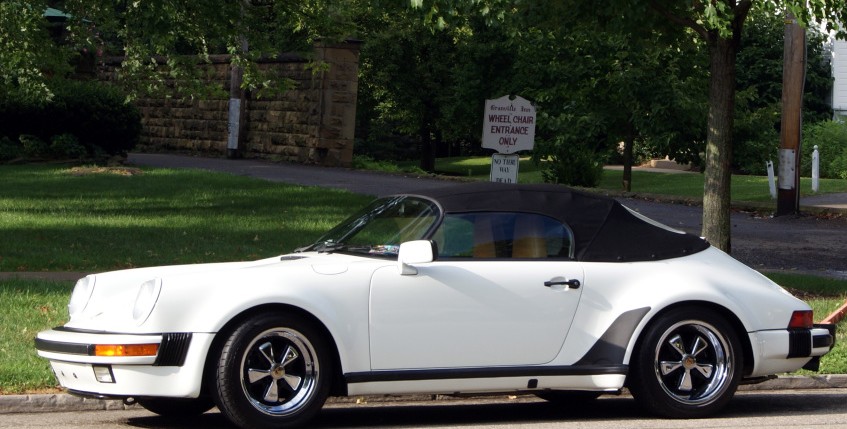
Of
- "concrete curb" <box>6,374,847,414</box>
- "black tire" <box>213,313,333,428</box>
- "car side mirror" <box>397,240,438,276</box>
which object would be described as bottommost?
"concrete curb" <box>6,374,847,414</box>

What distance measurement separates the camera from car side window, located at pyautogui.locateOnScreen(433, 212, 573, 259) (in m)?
7.18

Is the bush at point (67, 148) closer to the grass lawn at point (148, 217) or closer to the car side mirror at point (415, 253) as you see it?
the grass lawn at point (148, 217)

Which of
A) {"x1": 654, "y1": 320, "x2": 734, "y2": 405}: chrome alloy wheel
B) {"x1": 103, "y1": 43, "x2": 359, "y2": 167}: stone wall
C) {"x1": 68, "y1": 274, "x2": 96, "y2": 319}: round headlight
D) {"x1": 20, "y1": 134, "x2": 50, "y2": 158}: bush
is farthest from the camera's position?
{"x1": 103, "y1": 43, "x2": 359, "y2": 167}: stone wall

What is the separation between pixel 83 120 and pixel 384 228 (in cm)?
2400

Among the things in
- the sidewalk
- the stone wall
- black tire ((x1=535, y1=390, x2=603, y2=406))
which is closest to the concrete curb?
the sidewalk

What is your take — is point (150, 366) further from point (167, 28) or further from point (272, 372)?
point (167, 28)

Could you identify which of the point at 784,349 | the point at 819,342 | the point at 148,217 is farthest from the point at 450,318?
the point at 148,217

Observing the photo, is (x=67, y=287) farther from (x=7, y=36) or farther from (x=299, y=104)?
(x=299, y=104)

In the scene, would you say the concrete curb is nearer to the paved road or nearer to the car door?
the paved road

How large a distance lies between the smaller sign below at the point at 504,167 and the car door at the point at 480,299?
6252 millimetres

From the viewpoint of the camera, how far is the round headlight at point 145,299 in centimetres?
651

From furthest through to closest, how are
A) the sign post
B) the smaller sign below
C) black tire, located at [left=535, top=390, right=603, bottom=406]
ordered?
the sign post
the smaller sign below
black tire, located at [left=535, top=390, right=603, bottom=406]

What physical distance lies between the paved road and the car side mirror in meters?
1.00

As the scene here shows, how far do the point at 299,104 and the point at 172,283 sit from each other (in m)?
26.6
